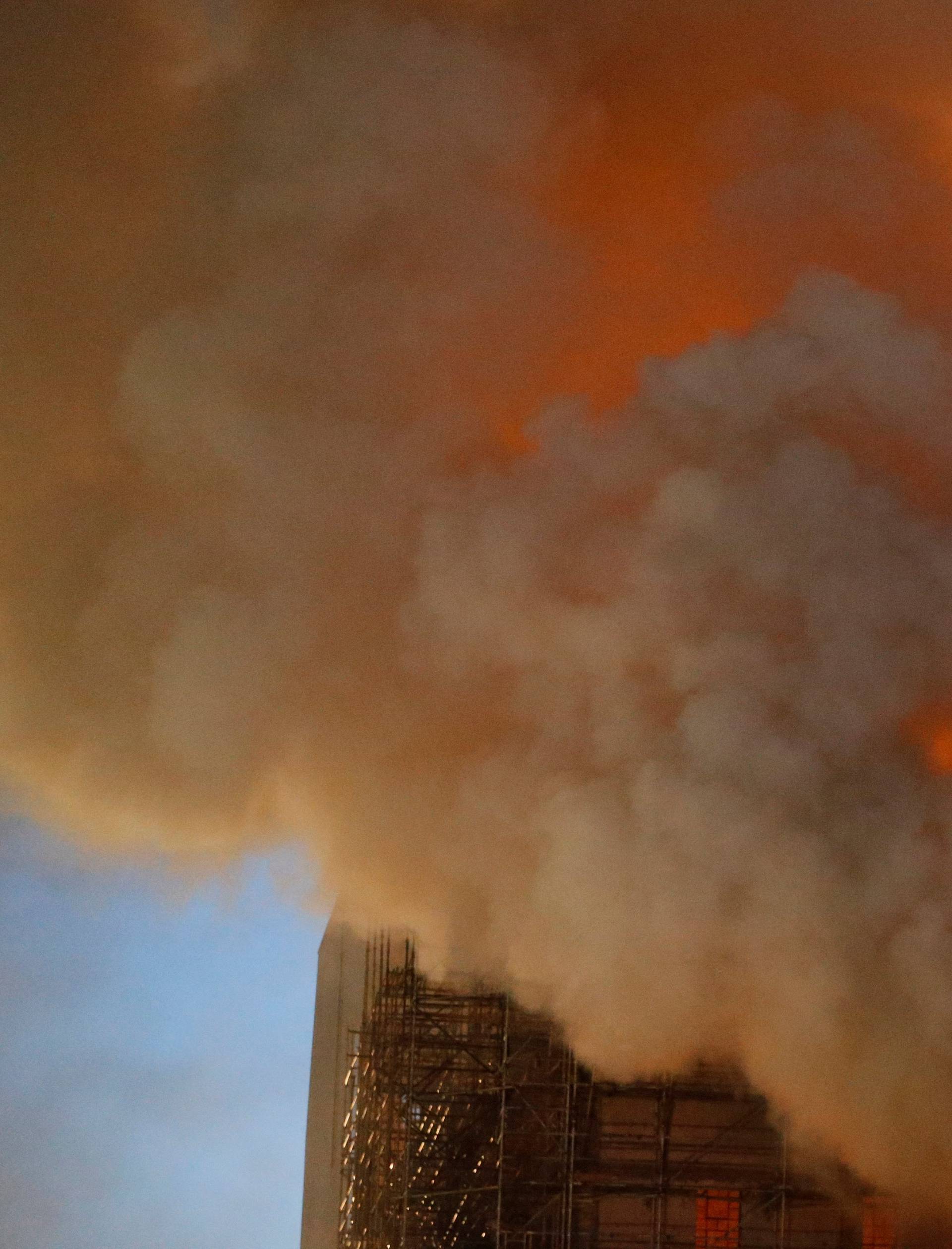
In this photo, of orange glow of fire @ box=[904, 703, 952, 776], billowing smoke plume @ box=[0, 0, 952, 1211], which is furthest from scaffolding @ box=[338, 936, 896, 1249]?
orange glow of fire @ box=[904, 703, 952, 776]

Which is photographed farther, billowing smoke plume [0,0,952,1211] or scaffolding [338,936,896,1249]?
scaffolding [338,936,896,1249]

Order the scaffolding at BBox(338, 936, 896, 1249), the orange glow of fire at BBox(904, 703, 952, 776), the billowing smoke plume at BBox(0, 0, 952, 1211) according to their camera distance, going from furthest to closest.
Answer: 1. the scaffolding at BBox(338, 936, 896, 1249)
2. the orange glow of fire at BBox(904, 703, 952, 776)
3. the billowing smoke plume at BBox(0, 0, 952, 1211)

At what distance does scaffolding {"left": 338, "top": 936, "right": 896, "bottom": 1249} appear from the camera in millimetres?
21938

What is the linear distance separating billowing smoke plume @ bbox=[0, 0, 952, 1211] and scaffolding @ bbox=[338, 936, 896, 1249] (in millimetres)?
941

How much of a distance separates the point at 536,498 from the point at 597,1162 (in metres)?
7.57

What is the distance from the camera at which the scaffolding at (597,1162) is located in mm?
21938

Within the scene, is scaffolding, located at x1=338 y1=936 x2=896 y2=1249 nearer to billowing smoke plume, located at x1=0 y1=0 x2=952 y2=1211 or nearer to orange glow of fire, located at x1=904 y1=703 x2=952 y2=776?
billowing smoke plume, located at x1=0 y1=0 x2=952 y2=1211

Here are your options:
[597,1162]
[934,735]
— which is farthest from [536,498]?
[597,1162]

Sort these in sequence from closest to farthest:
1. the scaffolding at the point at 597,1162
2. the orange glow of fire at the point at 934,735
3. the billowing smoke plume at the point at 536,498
Result: the billowing smoke plume at the point at 536,498
the orange glow of fire at the point at 934,735
the scaffolding at the point at 597,1162

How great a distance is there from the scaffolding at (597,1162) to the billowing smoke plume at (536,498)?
94 cm

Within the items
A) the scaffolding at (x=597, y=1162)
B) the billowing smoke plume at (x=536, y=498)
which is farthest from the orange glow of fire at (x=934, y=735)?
the scaffolding at (x=597, y=1162)

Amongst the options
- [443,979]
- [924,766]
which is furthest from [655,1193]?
[924,766]

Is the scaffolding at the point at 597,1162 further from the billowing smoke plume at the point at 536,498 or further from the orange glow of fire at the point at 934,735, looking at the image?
the orange glow of fire at the point at 934,735

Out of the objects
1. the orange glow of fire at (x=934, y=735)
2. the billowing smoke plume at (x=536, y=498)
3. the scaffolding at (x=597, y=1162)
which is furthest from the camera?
the scaffolding at (x=597, y=1162)
